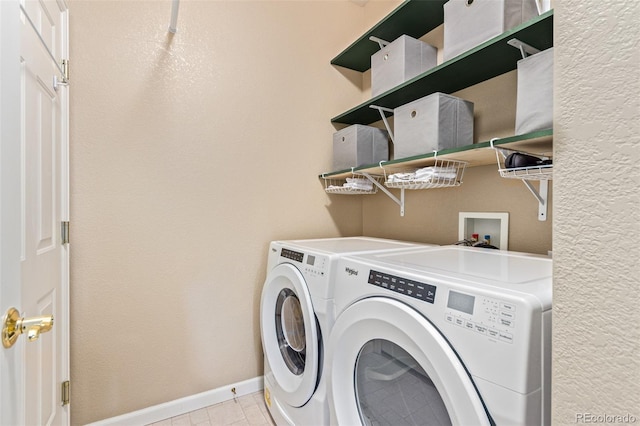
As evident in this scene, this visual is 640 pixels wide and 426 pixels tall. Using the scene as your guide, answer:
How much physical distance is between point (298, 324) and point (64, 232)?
1.27 metres

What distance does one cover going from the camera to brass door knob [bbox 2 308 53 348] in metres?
0.65

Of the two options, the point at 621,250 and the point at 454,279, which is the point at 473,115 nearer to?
the point at 454,279

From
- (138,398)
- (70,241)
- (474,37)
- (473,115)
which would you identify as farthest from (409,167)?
(138,398)

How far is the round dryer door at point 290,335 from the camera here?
1.38 m

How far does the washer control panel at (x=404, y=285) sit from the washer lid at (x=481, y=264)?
0.07m

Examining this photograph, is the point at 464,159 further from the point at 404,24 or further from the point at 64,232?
the point at 64,232

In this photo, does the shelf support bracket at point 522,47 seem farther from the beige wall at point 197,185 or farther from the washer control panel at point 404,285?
the washer control panel at point 404,285

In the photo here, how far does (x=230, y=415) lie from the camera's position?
6.10ft

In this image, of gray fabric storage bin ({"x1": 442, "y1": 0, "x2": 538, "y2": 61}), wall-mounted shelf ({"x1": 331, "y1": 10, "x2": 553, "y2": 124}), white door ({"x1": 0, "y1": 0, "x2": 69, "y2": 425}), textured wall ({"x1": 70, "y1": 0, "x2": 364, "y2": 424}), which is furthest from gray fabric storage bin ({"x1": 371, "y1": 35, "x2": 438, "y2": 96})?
white door ({"x1": 0, "y1": 0, "x2": 69, "y2": 425})

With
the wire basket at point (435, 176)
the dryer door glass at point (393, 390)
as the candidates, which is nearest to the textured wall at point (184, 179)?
the wire basket at point (435, 176)

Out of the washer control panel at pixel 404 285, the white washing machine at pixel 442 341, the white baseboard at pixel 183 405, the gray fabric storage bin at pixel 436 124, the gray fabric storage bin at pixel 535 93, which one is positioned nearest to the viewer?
the white washing machine at pixel 442 341

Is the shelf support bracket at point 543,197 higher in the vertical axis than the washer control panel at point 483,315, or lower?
higher

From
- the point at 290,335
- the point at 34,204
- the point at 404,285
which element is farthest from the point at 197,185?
the point at 404,285

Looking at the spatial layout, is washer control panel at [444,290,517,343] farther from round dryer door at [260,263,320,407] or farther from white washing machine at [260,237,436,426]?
round dryer door at [260,263,320,407]
